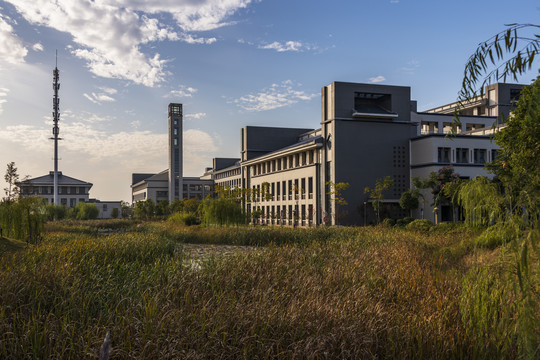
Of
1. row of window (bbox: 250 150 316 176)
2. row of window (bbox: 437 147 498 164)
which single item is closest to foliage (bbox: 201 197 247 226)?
row of window (bbox: 250 150 316 176)

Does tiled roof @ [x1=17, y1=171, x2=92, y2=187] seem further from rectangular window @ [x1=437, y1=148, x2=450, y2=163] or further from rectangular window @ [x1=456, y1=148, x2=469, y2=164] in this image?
rectangular window @ [x1=456, y1=148, x2=469, y2=164]

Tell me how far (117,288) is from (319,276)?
3968 mm

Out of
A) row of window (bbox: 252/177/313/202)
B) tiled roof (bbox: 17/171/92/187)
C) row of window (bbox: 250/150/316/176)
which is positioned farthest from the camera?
tiled roof (bbox: 17/171/92/187)

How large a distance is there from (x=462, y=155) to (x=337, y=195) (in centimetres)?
1394

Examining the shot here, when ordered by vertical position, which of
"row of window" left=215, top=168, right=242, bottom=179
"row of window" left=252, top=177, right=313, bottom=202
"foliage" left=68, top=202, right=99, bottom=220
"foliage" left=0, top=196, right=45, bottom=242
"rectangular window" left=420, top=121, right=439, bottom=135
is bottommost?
"foliage" left=68, top=202, right=99, bottom=220

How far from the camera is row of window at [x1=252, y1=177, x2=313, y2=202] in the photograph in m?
54.0

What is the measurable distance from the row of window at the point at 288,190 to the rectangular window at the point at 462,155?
16429 millimetres

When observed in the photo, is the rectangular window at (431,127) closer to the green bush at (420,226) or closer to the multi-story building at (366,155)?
the multi-story building at (366,155)

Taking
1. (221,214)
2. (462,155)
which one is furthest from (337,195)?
(221,214)

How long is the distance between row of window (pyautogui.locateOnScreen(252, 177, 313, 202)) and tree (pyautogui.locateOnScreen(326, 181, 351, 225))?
5.50 meters

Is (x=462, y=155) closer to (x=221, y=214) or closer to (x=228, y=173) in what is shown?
(x=221, y=214)

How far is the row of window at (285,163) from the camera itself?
5528cm

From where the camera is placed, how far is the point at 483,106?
2749 inches

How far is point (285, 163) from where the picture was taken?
62.8 m
